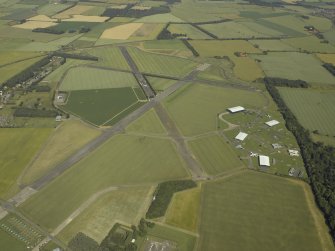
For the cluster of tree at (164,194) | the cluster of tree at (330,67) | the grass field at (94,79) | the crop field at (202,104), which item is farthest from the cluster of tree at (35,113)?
the cluster of tree at (330,67)

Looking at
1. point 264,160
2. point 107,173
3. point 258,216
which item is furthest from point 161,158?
point 258,216

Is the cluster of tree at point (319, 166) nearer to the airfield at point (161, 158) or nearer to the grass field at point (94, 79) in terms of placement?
the airfield at point (161, 158)

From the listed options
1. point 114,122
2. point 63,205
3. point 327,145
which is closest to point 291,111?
point 327,145

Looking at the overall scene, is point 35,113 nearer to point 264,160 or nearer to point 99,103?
point 99,103

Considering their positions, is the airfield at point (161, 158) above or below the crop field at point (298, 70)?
above

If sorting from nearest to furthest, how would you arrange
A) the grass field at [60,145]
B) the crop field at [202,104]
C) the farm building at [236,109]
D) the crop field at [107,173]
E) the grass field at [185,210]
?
the grass field at [185,210]
the crop field at [107,173]
the grass field at [60,145]
the crop field at [202,104]
the farm building at [236,109]

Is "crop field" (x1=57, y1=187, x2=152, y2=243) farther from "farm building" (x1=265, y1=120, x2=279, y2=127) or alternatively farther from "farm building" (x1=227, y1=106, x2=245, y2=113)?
"farm building" (x1=265, y1=120, x2=279, y2=127)

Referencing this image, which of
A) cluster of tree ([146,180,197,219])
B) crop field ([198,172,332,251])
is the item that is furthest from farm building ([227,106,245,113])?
cluster of tree ([146,180,197,219])
